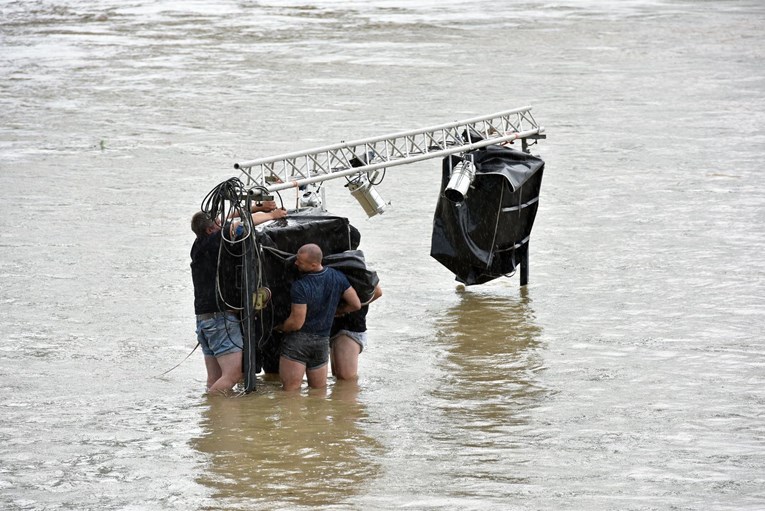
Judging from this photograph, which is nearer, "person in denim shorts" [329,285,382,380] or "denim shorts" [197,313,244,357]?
"denim shorts" [197,313,244,357]

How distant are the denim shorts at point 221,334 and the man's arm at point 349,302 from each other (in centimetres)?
83

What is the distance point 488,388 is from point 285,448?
222 cm

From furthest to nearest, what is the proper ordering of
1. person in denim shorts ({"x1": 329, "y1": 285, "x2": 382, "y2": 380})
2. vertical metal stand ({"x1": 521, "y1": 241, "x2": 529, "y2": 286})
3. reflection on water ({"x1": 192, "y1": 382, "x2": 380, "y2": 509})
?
vertical metal stand ({"x1": 521, "y1": 241, "x2": 529, "y2": 286}) → person in denim shorts ({"x1": 329, "y1": 285, "x2": 382, "y2": 380}) → reflection on water ({"x1": 192, "y1": 382, "x2": 380, "y2": 509})

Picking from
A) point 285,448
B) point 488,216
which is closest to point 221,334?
point 285,448

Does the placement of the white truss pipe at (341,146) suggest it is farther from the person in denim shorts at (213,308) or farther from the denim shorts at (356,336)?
the denim shorts at (356,336)

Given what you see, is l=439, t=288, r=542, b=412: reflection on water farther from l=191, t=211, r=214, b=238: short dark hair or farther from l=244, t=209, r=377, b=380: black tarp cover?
l=191, t=211, r=214, b=238: short dark hair

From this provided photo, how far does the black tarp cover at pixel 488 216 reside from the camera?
44.8 feet

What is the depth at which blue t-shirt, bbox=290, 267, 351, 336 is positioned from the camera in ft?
34.0

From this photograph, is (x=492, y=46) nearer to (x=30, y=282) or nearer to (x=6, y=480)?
(x=30, y=282)

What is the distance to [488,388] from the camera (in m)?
11.0

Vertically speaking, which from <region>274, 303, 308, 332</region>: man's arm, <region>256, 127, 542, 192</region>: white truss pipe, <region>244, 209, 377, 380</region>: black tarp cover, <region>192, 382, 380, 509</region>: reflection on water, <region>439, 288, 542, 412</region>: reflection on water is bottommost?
<region>192, 382, 380, 509</region>: reflection on water

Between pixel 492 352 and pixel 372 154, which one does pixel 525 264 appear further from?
pixel 372 154

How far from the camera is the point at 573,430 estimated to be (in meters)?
9.89

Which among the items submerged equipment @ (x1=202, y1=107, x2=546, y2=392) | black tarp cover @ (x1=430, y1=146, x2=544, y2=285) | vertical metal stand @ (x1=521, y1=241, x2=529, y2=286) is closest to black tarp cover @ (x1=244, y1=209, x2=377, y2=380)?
submerged equipment @ (x1=202, y1=107, x2=546, y2=392)
